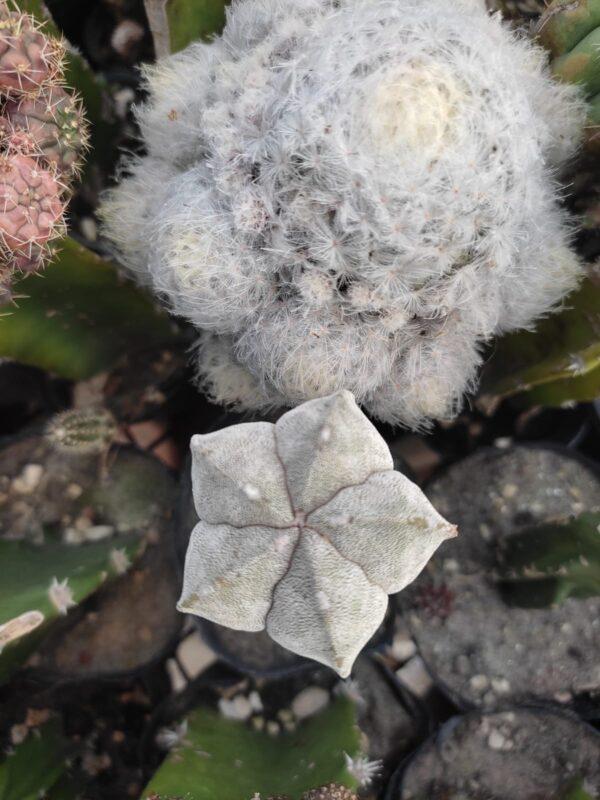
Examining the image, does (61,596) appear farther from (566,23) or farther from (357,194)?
(566,23)

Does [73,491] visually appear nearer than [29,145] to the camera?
No

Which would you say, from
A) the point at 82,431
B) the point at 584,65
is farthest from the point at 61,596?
the point at 584,65

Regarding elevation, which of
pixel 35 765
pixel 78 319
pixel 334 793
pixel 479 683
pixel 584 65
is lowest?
pixel 35 765

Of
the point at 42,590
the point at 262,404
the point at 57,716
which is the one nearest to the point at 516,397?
the point at 262,404

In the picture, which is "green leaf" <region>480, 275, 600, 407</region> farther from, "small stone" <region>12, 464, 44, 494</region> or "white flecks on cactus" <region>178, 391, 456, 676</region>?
"small stone" <region>12, 464, 44, 494</region>

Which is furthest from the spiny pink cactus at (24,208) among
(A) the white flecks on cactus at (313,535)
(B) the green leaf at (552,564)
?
(B) the green leaf at (552,564)

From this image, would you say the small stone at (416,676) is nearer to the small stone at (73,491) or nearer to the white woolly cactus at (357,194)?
the white woolly cactus at (357,194)

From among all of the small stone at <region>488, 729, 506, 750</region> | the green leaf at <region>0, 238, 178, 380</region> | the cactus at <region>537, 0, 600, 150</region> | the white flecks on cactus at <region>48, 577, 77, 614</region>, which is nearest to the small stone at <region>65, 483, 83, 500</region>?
the green leaf at <region>0, 238, 178, 380</region>
